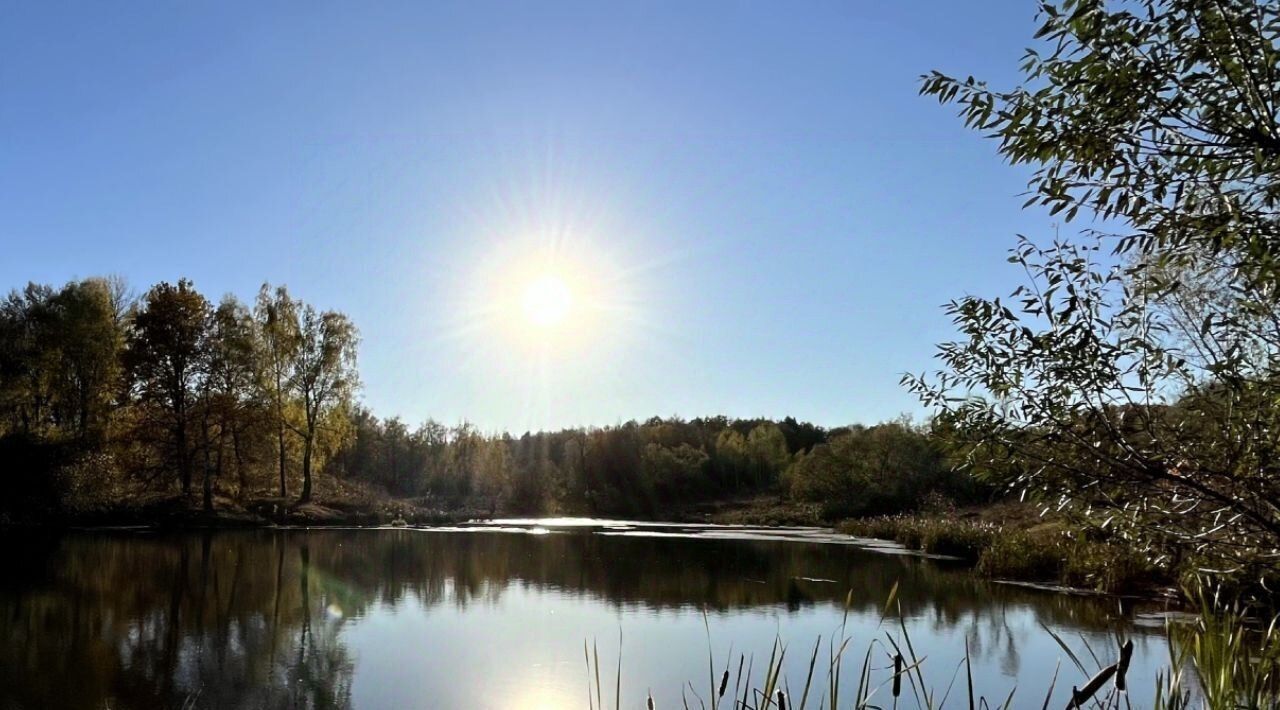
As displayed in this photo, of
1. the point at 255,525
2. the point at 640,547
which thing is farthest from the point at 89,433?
the point at 640,547

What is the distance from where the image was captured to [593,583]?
18453 millimetres

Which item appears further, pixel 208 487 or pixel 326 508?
pixel 326 508

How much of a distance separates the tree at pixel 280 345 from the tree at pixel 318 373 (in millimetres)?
329

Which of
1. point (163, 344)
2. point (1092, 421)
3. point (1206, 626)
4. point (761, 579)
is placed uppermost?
point (163, 344)

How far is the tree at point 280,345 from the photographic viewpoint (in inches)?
1583

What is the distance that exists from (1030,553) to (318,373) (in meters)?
31.8

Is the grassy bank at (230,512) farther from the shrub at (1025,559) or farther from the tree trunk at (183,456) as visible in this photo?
the shrub at (1025,559)

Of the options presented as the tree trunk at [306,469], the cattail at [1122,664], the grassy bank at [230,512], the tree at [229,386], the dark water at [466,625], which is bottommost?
the dark water at [466,625]

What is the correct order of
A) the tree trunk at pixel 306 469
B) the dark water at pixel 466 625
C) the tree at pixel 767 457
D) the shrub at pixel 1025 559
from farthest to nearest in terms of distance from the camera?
1. the tree at pixel 767 457
2. the tree trunk at pixel 306 469
3. the shrub at pixel 1025 559
4. the dark water at pixel 466 625

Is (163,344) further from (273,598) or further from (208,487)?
(273,598)

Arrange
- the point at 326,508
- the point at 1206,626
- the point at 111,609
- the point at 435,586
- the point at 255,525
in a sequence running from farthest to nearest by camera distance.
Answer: the point at 326,508
the point at 255,525
the point at 435,586
the point at 111,609
the point at 1206,626

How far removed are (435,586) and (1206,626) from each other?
1578cm

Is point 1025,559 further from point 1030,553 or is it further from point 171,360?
point 171,360

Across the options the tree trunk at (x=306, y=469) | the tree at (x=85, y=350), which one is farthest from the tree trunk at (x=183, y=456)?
the tree trunk at (x=306, y=469)
